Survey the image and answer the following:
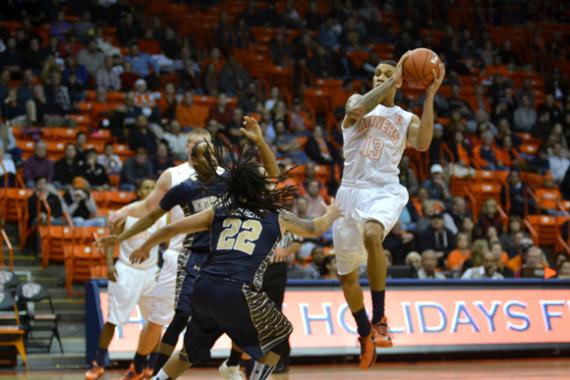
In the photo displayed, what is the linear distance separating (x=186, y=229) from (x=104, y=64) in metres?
12.7

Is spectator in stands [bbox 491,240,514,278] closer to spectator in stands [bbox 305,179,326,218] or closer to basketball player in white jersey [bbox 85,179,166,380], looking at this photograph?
spectator in stands [bbox 305,179,326,218]

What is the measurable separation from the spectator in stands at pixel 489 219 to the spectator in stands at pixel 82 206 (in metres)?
6.32

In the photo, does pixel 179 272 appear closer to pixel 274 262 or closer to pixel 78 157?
pixel 274 262

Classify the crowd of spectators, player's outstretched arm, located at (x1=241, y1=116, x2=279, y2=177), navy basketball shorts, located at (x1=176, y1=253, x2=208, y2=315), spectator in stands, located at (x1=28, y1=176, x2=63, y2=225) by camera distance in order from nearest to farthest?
navy basketball shorts, located at (x1=176, y1=253, x2=208, y2=315) < player's outstretched arm, located at (x1=241, y1=116, x2=279, y2=177) < spectator in stands, located at (x1=28, y1=176, x2=63, y2=225) < the crowd of spectators

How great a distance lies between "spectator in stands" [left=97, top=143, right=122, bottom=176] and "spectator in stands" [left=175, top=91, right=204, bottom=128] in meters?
2.14

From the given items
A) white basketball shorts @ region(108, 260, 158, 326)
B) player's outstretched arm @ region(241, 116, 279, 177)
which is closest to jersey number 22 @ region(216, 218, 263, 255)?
player's outstretched arm @ region(241, 116, 279, 177)

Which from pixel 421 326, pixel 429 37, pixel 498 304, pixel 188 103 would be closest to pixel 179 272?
pixel 421 326

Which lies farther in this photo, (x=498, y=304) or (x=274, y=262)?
(x=498, y=304)

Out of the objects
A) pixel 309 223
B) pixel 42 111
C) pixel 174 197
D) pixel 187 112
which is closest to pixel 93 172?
pixel 42 111

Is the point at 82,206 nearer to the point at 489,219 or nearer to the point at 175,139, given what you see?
the point at 175,139

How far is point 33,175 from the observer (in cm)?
1541

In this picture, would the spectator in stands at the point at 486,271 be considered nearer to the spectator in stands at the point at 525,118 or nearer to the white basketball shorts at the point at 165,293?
the white basketball shorts at the point at 165,293

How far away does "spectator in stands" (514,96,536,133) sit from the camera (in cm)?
2183

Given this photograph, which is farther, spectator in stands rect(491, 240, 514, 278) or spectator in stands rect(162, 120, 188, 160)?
spectator in stands rect(162, 120, 188, 160)
